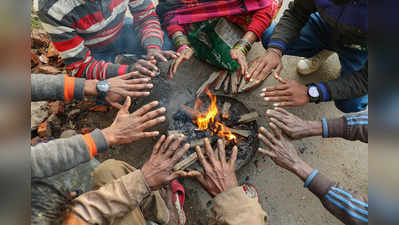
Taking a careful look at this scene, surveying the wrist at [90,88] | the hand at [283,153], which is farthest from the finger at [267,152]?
the wrist at [90,88]

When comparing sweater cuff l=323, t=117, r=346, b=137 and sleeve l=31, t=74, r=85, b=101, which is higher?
sleeve l=31, t=74, r=85, b=101

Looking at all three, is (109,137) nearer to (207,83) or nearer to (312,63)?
(207,83)

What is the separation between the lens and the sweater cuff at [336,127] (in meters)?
2.86

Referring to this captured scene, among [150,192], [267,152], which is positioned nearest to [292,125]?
[267,152]

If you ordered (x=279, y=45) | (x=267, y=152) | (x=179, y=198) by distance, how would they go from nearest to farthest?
(x=267, y=152)
(x=179, y=198)
(x=279, y=45)

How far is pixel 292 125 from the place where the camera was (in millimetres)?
2832

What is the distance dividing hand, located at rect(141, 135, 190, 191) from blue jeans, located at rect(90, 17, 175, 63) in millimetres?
1896

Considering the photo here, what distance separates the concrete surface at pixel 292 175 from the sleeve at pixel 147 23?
1375mm

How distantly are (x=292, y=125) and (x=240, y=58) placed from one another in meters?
1.29

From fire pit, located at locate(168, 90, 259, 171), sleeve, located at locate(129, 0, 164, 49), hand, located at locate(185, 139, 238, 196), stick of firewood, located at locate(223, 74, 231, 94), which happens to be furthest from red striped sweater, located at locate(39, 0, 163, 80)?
hand, located at locate(185, 139, 238, 196)

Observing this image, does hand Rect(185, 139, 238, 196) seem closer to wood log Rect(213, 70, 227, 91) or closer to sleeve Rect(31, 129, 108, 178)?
sleeve Rect(31, 129, 108, 178)

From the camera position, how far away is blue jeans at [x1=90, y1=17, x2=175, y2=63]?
372 centimetres
